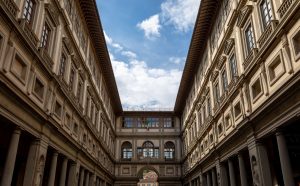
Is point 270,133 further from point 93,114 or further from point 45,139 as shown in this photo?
point 93,114

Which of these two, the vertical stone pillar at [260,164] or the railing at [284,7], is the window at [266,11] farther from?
the vertical stone pillar at [260,164]

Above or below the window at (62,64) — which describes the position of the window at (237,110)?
below

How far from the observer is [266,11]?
18.4 metres

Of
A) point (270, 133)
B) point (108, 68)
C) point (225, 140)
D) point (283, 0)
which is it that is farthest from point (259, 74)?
point (108, 68)

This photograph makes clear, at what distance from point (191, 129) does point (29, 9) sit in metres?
32.1

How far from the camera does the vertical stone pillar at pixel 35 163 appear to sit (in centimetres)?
1786

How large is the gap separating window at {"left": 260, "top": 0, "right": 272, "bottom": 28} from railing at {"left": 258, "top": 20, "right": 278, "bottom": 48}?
81 centimetres

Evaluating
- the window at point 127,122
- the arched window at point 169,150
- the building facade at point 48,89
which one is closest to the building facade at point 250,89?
the building facade at point 48,89

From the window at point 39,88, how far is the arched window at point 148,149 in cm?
3945

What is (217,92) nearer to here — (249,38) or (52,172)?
(249,38)

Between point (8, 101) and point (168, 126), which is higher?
point (168, 126)

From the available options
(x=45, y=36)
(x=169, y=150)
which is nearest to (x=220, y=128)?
(x=45, y=36)

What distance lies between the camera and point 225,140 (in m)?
25.2

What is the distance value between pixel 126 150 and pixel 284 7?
4620cm
